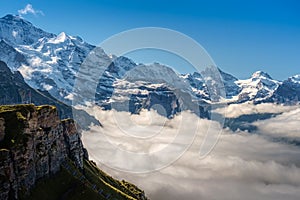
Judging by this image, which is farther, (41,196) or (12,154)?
(41,196)

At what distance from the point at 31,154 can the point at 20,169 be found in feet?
39.1

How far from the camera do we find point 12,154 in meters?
180

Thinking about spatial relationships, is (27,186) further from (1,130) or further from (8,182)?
(1,130)

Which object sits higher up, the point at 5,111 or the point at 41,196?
the point at 5,111

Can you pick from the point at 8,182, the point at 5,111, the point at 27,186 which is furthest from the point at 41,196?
the point at 5,111

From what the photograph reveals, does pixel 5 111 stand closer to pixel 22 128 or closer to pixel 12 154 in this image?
pixel 22 128

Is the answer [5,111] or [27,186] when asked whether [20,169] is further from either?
[5,111]

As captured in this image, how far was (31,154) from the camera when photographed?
19500cm

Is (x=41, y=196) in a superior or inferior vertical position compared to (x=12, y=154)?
inferior

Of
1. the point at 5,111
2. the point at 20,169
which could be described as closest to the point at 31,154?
the point at 20,169

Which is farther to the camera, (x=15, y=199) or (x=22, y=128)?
(x=22, y=128)

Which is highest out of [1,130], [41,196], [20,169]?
[1,130]

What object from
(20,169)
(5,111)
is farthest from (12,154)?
(5,111)

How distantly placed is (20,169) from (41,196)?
2140cm
